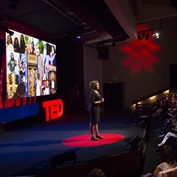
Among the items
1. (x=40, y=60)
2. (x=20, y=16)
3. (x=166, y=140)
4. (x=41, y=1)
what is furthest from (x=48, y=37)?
(x=166, y=140)

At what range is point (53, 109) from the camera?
10977 mm

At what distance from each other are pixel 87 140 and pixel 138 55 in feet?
28.7

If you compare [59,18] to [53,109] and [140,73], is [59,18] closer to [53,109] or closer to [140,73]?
[53,109]

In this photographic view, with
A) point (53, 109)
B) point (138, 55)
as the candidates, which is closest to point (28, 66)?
point (53, 109)

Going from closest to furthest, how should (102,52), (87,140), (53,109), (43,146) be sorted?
(43,146) < (87,140) < (53,109) < (102,52)

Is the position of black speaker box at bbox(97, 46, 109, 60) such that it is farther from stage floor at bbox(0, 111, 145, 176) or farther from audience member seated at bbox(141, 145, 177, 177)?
audience member seated at bbox(141, 145, 177, 177)

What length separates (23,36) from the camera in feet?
28.5

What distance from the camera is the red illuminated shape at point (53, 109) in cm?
1044

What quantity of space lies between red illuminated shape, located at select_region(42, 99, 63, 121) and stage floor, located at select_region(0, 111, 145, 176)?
5.46 feet

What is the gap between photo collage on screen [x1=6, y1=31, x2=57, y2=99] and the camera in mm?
8102

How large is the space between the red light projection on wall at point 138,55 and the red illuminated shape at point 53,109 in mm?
4553

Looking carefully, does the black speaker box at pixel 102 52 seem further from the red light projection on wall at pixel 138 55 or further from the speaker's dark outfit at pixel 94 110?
the speaker's dark outfit at pixel 94 110

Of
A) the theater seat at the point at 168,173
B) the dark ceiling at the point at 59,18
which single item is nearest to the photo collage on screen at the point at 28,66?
the dark ceiling at the point at 59,18

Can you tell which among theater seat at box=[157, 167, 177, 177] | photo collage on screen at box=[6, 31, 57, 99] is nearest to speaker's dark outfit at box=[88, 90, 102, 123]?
photo collage on screen at box=[6, 31, 57, 99]
